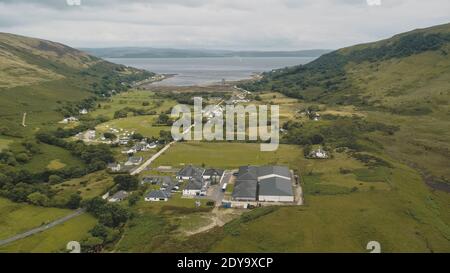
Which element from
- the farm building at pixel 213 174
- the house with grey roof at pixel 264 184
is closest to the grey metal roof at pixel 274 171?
the house with grey roof at pixel 264 184

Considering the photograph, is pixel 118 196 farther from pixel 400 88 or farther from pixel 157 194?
pixel 400 88

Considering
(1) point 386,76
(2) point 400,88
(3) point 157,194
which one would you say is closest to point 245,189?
(3) point 157,194

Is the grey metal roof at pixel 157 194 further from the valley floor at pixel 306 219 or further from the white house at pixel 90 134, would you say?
the white house at pixel 90 134

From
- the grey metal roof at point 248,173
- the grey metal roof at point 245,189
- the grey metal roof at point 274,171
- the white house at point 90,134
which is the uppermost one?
the white house at point 90,134

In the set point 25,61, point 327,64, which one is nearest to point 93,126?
point 25,61

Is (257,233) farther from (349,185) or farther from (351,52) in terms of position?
(351,52)

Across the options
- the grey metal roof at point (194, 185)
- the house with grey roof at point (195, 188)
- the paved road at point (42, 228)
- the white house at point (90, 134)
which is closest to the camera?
the paved road at point (42, 228)

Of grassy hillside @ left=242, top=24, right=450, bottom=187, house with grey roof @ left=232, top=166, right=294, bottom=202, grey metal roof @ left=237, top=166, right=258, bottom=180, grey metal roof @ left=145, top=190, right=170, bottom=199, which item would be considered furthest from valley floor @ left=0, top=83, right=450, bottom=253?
grassy hillside @ left=242, top=24, right=450, bottom=187
